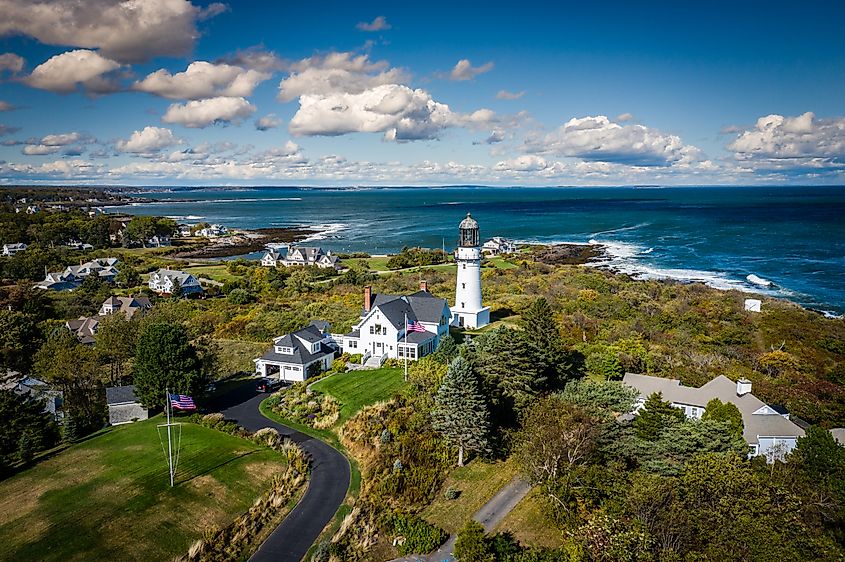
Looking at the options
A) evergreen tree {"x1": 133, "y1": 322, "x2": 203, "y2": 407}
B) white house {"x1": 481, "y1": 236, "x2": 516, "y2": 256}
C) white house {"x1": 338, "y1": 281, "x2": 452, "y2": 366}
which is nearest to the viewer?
evergreen tree {"x1": 133, "y1": 322, "x2": 203, "y2": 407}

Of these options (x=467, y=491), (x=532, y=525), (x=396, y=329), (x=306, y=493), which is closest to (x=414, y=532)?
(x=467, y=491)

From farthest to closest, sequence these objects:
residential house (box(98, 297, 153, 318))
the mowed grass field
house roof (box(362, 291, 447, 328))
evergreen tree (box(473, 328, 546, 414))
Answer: residential house (box(98, 297, 153, 318)) → house roof (box(362, 291, 447, 328)) → evergreen tree (box(473, 328, 546, 414)) → the mowed grass field

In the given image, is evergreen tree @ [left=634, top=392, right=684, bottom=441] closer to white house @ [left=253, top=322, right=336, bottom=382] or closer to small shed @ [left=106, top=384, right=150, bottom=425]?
white house @ [left=253, top=322, right=336, bottom=382]

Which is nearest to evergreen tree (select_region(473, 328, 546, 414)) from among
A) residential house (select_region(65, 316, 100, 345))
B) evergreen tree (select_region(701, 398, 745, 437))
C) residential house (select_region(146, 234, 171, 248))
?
evergreen tree (select_region(701, 398, 745, 437))

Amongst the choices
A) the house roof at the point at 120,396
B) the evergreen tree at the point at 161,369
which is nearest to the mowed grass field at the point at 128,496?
the evergreen tree at the point at 161,369

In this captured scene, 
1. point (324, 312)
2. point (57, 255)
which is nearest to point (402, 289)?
point (324, 312)

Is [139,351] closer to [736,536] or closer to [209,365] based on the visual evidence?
[209,365]

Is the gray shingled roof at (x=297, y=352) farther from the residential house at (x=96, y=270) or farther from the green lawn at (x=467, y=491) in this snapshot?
the residential house at (x=96, y=270)
